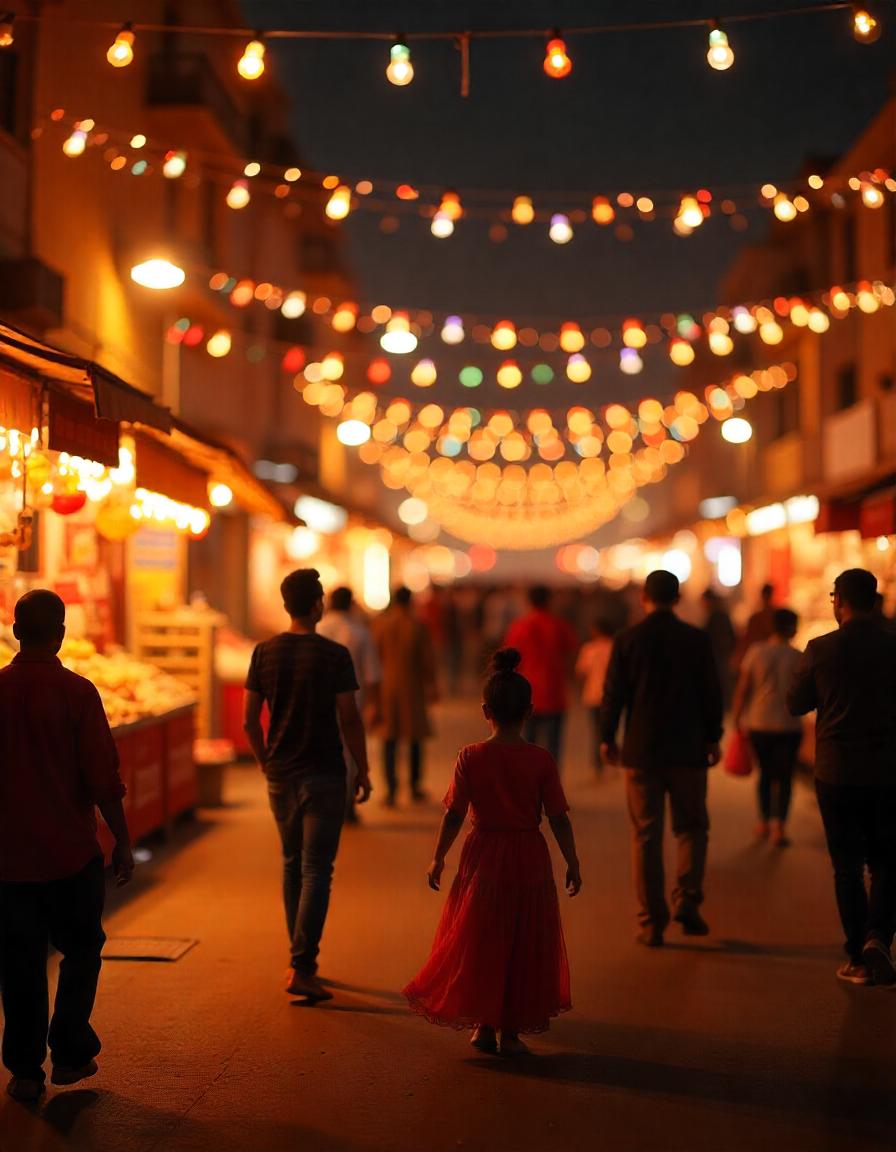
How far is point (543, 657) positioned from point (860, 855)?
259 inches

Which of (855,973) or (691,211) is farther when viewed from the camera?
(691,211)

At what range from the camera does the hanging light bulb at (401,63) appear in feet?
30.2

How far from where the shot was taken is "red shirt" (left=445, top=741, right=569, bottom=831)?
18.9ft

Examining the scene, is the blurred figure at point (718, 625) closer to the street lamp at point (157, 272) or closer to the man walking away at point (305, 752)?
the street lamp at point (157, 272)

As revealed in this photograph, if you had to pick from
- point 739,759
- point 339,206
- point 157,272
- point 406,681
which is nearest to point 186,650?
point 406,681

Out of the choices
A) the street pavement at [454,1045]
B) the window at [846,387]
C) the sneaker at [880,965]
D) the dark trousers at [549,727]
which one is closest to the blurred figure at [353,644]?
the dark trousers at [549,727]

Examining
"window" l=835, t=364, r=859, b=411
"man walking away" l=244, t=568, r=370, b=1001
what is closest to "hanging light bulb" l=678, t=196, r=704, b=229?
"man walking away" l=244, t=568, r=370, b=1001

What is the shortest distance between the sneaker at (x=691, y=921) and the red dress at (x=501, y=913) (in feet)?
8.10

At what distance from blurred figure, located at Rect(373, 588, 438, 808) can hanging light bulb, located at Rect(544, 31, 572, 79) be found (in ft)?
18.2

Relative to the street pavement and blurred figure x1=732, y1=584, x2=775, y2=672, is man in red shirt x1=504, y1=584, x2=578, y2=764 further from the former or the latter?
the street pavement

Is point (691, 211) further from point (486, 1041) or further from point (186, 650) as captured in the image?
point (486, 1041)

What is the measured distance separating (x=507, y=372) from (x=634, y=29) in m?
11.8

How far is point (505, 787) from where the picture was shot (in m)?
5.77

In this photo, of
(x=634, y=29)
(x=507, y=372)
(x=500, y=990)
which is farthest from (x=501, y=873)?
(x=507, y=372)
